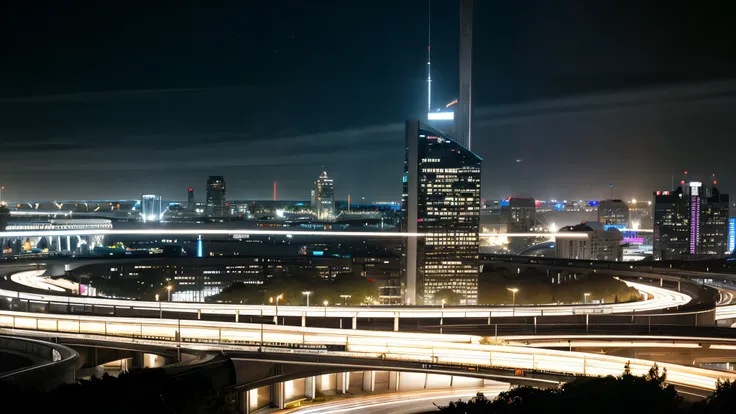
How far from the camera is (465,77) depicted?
3572 cm

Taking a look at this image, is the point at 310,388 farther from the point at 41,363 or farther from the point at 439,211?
the point at 439,211

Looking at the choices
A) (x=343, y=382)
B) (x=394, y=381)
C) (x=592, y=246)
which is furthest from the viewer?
(x=592, y=246)

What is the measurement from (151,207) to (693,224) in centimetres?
7008

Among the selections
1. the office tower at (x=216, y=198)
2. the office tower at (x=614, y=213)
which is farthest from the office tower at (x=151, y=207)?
the office tower at (x=614, y=213)

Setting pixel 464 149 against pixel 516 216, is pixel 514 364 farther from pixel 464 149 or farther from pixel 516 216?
pixel 516 216

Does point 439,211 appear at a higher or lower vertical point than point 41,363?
higher

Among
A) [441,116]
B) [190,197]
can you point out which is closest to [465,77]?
[441,116]

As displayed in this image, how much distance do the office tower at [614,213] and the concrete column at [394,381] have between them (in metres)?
76.8

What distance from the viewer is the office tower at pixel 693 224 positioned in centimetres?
5831

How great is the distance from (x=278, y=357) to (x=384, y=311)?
199 inches

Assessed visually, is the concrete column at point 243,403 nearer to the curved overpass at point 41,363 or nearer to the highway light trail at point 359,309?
the curved overpass at point 41,363

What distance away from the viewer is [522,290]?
2912cm

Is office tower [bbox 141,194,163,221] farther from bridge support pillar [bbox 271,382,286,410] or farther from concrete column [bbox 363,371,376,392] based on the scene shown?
bridge support pillar [bbox 271,382,286,410]

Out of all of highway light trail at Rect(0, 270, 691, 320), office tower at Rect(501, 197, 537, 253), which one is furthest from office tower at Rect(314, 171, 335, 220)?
highway light trail at Rect(0, 270, 691, 320)
